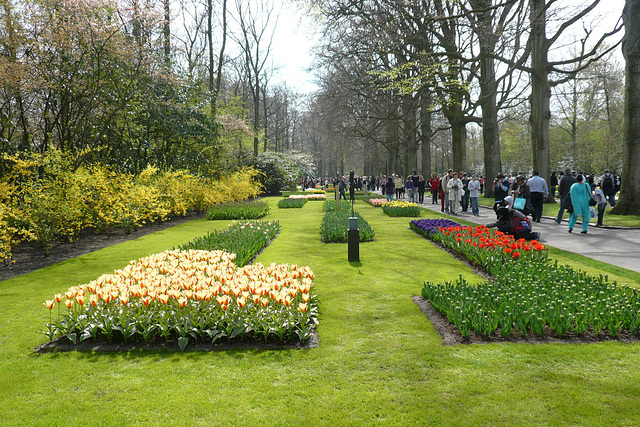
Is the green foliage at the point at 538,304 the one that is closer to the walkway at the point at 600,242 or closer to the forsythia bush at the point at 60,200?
the walkway at the point at 600,242

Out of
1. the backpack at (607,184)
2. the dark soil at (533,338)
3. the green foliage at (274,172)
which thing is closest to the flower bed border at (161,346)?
the dark soil at (533,338)

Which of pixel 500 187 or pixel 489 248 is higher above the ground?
pixel 500 187

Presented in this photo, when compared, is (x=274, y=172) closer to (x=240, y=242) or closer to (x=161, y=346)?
(x=240, y=242)

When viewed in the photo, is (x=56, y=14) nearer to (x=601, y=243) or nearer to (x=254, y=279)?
(x=254, y=279)

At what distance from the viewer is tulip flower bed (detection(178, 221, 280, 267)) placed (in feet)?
25.0

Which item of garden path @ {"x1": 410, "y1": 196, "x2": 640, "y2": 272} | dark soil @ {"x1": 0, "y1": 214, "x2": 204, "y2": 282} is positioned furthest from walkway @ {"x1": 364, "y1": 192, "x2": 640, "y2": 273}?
dark soil @ {"x1": 0, "y1": 214, "x2": 204, "y2": 282}

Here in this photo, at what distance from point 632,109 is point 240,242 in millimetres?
14187

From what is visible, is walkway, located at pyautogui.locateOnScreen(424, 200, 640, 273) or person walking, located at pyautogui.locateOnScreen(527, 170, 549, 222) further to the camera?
person walking, located at pyautogui.locateOnScreen(527, 170, 549, 222)

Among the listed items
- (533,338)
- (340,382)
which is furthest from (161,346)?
(533,338)

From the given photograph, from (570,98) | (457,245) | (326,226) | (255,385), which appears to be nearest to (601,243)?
(457,245)

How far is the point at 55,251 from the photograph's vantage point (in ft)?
30.0

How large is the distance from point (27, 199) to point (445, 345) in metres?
9.11

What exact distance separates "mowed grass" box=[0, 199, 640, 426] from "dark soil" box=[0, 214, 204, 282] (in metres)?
3.11

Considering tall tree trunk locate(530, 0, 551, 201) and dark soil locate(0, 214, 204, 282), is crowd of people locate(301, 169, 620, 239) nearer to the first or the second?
tall tree trunk locate(530, 0, 551, 201)
